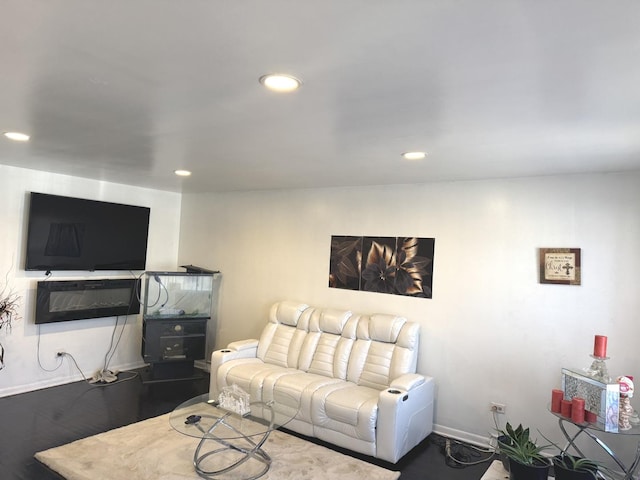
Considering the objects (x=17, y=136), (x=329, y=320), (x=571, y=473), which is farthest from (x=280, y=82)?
(x=329, y=320)

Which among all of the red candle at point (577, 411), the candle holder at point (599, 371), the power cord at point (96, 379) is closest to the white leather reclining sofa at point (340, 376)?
the red candle at point (577, 411)

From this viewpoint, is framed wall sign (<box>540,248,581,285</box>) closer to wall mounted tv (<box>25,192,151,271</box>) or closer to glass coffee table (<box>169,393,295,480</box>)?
glass coffee table (<box>169,393,295,480</box>)

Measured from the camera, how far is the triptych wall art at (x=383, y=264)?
171 inches

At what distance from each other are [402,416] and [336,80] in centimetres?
267

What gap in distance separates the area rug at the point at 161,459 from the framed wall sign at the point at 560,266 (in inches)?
79.4

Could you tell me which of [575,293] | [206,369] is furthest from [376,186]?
[206,369]

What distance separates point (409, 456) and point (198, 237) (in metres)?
3.91

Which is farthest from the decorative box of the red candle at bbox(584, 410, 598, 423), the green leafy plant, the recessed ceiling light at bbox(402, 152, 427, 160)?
the recessed ceiling light at bbox(402, 152, 427, 160)

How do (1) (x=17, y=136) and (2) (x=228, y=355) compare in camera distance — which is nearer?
(1) (x=17, y=136)

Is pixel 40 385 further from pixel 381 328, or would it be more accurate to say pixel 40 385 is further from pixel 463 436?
pixel 463 436

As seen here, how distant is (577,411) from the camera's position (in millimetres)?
2820

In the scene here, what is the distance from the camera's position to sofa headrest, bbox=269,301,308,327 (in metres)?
4.85

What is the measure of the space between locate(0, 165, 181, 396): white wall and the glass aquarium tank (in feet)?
1.85

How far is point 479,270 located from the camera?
160 inches
